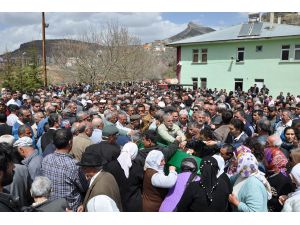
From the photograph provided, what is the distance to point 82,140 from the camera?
490 centimetres

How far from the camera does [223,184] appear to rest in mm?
3377

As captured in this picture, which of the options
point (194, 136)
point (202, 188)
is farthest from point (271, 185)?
point (194, 136)

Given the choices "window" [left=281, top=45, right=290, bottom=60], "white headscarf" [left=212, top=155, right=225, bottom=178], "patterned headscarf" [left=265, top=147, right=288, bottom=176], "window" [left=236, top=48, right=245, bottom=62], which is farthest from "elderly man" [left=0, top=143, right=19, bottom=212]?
"window" [left=236, top=48, right=245, bottom=62]

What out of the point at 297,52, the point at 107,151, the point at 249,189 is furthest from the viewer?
the point at 297,52

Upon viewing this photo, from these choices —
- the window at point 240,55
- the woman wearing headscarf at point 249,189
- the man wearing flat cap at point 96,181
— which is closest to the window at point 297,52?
the window at point 240,55

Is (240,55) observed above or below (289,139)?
above

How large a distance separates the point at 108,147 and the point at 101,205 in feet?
4.77

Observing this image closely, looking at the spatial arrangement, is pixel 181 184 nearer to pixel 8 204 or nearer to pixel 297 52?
pixel 8 204

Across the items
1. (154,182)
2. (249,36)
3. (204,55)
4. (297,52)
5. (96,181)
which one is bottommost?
(154,182)

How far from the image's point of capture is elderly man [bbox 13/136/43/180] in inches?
154

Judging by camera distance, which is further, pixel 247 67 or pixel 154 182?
pixel 247 67

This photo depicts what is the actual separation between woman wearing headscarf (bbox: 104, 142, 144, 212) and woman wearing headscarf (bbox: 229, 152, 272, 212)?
1169mm

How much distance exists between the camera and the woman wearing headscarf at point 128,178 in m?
3.79

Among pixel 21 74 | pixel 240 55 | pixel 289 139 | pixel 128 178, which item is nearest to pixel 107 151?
pixel 128 178
